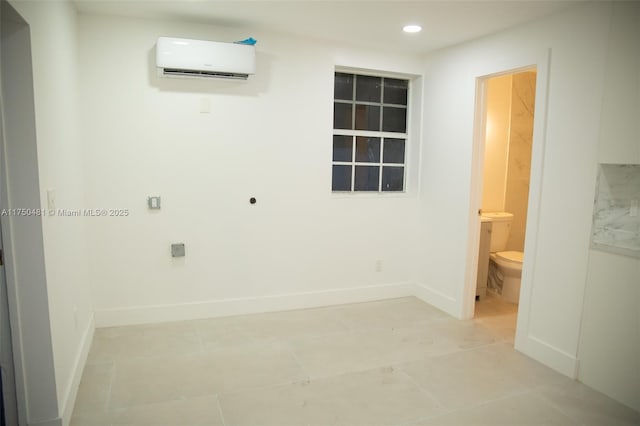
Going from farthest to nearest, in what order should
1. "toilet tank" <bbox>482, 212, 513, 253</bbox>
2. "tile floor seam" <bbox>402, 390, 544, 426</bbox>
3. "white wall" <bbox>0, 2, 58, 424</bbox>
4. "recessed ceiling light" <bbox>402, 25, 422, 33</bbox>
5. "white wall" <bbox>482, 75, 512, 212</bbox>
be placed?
"white wall" <bbox>482, 75, 512, 212</bbox> < "toilet tank" <bbox>482, 212, 513, 253</bbox> < "recessed ceiling light" <bbox>402, 25, 422, 33</bbox> < "tile floor seam" <bbox>402, 390, 544, 426</bbox> < "white wall" <bbox>0, 2, 58, 424</bbox>

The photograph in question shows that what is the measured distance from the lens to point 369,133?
395 cm

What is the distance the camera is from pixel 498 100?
436 centimetres

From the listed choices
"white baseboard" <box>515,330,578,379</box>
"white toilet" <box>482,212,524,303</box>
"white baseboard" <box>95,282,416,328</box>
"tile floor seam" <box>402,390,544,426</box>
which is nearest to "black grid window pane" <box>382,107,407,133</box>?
"white toilet" <box>482,212,524,303</box>

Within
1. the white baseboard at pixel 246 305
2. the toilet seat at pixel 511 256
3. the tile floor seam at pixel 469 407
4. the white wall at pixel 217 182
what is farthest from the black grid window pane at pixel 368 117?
the tile floor seam at pixel 469 407

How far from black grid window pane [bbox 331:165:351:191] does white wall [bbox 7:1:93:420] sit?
2080 mm

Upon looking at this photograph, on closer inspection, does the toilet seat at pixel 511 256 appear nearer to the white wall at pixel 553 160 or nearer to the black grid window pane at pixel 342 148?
the white wall at pixel 553 160

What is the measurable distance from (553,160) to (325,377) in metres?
2.07

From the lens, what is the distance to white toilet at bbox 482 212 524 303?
4.04 meters

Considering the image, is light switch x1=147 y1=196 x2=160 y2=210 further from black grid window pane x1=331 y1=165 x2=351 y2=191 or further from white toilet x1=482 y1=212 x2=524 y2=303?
white toilet x1=482 y1=212 x2=524 y2=303

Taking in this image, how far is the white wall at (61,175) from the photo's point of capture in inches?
76.0

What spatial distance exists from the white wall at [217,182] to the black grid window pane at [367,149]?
393 millimetres

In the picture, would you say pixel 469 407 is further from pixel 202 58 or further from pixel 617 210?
pixel 202 58

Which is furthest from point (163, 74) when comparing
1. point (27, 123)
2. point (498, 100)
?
point (498, 100)

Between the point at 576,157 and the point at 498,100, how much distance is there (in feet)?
6.47
